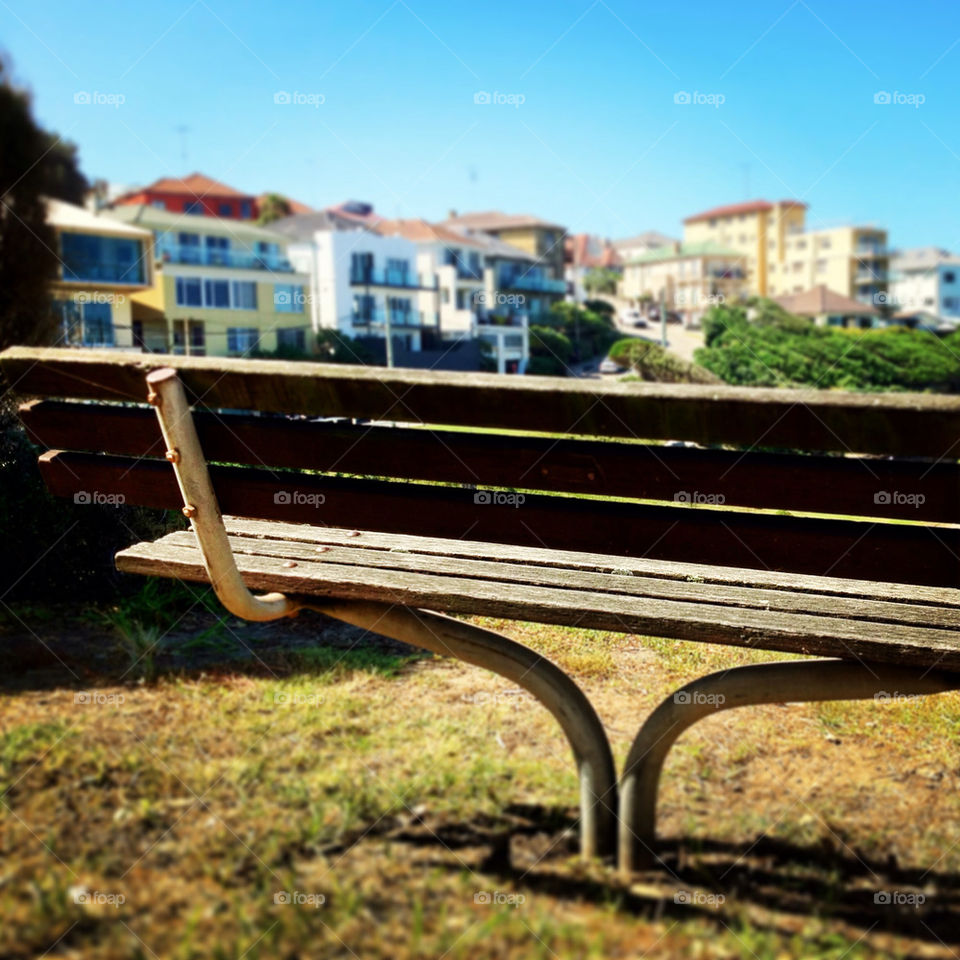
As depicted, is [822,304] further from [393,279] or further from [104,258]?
[104,258]

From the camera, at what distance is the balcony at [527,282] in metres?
84.6

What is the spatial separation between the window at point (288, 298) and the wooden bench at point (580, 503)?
185 feet

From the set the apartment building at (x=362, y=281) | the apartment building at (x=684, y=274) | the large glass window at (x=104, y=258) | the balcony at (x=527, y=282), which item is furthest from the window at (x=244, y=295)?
the apartment building at (x=684, y=274)

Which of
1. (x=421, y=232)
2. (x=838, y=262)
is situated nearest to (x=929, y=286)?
(x=838, y=262)

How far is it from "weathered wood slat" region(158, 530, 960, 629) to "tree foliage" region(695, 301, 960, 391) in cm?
6136

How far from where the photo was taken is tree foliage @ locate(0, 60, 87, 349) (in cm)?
1090

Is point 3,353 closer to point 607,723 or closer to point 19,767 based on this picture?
point 19,767

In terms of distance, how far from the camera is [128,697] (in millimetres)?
3256

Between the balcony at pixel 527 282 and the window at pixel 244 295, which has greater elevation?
the balcony at pixel 527 282

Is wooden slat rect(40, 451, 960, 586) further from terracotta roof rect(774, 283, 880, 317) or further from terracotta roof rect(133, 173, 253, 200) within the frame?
terracotta roof rect(774, 283, 880, 317)

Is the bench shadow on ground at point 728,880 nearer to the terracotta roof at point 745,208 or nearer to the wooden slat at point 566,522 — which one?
the wooden slat at point 566,522

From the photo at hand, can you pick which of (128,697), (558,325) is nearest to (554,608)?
(128,697)

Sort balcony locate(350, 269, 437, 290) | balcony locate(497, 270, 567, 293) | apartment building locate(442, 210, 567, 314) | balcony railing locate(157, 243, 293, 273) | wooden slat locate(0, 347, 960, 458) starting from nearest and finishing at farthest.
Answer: wooden slat locate(0, 347, 960, 458) < balcony railing locate(157, 243, 293, 273) < balcony locate(350, 269, 437, 290) < balcony locate(497, 270, 567, 293) < apartment building locate(442, 210, 567, 314)

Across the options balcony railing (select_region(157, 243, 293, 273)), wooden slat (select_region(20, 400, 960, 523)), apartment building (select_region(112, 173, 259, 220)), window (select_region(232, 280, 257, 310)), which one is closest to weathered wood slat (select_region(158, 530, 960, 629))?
wooden slat (select_region(20, 400, 960, 523))
